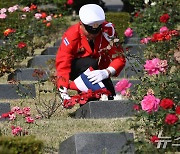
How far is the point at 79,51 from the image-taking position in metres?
8.82


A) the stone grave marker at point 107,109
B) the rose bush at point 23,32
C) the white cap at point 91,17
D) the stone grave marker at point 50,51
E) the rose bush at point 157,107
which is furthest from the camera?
the stone grave marker at point 50,51

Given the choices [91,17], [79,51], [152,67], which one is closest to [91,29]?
[91,17]

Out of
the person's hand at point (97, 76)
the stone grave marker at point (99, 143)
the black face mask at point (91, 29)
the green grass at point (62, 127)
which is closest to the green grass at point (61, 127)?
the green grass at point (62, 127)

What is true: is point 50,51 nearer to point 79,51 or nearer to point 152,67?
point 79,51

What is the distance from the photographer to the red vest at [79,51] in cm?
868

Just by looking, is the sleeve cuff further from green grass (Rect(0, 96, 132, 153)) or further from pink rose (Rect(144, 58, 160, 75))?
pink rose (Rect(144, 58, 160, 75))

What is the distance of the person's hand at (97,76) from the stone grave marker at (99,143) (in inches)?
89.3

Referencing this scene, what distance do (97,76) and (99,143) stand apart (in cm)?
233

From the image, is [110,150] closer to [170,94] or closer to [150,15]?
[170,94]

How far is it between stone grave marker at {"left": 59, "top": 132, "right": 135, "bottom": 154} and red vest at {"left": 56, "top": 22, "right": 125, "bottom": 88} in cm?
220

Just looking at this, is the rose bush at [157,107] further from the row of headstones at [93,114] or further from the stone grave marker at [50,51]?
the stone grave marker at [50,51]

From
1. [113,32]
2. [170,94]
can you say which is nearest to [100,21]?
[113,32]

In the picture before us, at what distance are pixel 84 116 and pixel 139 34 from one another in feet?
24.6

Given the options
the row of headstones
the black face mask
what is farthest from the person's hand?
the black face mask
